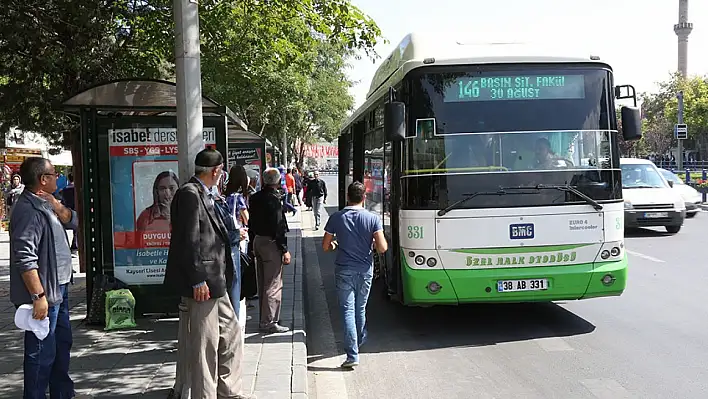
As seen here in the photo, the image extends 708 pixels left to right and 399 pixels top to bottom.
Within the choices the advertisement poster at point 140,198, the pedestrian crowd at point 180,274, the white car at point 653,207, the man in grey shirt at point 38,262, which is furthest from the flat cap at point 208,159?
the white car at point 653,207

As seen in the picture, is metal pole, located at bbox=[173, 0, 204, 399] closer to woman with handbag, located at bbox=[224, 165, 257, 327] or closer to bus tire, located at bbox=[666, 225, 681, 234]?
woman with handbag, located at bbox=[224, 165, 257, 327]

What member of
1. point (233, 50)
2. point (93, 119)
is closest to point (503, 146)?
point (93, 119)

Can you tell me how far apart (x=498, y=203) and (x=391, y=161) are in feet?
4.74

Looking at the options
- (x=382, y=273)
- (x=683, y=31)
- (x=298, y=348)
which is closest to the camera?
(x=298, y=348)

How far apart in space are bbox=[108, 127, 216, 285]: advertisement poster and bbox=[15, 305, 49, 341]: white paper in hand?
3450 millimetres

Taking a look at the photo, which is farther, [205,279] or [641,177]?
[641,177]

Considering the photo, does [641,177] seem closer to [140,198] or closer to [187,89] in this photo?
[140,198]

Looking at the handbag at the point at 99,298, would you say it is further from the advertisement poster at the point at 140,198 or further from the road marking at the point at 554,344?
the road marking at the point at 554,344

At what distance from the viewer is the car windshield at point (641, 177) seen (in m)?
17.7

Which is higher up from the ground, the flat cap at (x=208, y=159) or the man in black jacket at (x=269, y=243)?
the flat cap at (x=208, y=159)

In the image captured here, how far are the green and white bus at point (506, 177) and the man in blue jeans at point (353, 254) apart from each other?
826 millimetres

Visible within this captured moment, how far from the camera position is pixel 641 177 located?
18109 millimetres

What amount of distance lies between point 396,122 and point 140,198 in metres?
3.07

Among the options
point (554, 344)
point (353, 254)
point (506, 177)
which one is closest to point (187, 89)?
point (353, 254)
